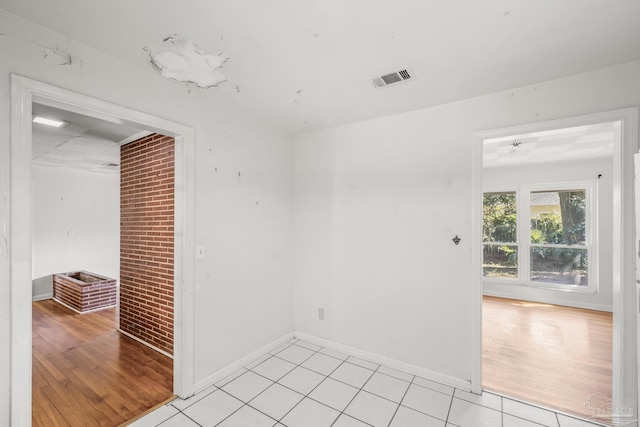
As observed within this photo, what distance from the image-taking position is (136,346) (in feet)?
10.4

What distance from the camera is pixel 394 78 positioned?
2.07 metres

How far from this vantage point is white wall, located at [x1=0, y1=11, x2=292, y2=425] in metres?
1.45

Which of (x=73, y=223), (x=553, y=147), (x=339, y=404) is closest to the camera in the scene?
(x=339, y=404)

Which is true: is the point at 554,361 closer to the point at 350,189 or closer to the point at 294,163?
the point at 350,189

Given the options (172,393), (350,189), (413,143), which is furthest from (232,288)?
(413,143)

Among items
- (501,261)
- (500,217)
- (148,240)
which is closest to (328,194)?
(148,240)

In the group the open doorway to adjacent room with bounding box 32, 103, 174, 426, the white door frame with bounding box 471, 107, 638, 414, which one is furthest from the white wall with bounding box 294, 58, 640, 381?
the open doorway to adjacent room with bounding box 32, 103, 174, 426

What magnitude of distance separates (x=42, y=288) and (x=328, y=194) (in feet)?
18.2

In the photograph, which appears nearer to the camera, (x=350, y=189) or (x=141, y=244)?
(x=350, y=189)

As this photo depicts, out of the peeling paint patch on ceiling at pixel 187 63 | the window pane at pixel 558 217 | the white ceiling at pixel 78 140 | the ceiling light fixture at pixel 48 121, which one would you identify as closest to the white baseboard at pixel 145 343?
the white ceiling at pixel 78 140

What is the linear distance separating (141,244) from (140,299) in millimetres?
640

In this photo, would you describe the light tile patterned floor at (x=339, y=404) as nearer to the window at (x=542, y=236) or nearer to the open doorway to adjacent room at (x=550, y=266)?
the open doorway to adjacent room at (x=550, y=266)

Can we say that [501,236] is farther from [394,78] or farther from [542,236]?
[394,78]

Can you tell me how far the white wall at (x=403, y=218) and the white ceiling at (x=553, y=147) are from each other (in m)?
1.24
